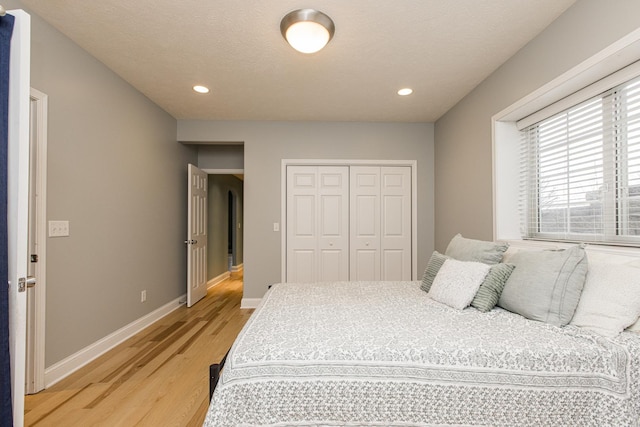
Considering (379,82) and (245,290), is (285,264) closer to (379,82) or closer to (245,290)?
(245,290)

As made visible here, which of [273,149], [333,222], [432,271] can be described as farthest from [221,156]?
[432,271]

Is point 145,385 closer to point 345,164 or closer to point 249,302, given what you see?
point 249,302

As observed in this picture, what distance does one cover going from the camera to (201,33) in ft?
6.67

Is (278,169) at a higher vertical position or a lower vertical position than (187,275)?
higher

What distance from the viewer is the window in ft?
5.35

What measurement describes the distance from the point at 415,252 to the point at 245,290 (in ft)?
7.73

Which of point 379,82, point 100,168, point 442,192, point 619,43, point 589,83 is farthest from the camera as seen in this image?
point 442,192

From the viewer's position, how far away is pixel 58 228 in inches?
81.3

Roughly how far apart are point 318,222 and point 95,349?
8.56ft

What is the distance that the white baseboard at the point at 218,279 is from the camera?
5.02 metres

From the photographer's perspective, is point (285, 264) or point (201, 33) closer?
point (201, 33)

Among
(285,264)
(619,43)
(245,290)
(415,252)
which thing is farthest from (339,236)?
(619,43)

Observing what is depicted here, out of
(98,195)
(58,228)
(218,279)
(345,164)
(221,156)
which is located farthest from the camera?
(218,279)

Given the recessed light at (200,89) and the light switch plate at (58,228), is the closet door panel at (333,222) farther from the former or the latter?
the light switch plate at (58,228)
